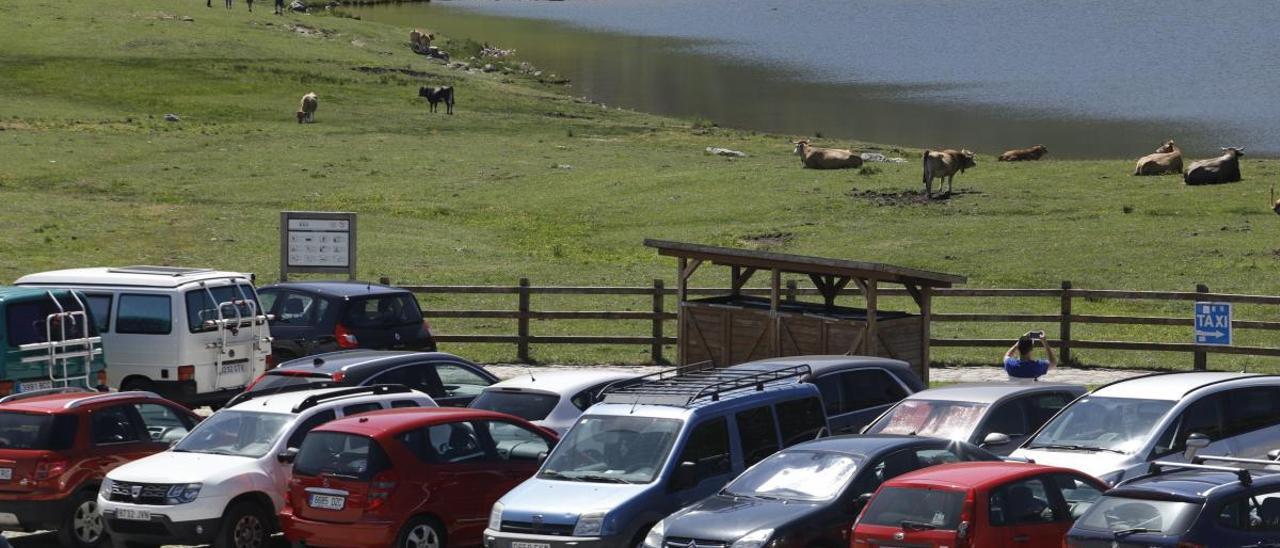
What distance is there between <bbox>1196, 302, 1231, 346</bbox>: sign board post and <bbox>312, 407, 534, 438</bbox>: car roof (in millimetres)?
13209

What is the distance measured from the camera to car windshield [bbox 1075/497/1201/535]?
1147 centimetres

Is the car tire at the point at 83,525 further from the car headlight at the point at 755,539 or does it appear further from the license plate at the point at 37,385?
the car headlight at the point at 755,539

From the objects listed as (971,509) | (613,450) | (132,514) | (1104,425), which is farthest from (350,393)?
(1104,425)

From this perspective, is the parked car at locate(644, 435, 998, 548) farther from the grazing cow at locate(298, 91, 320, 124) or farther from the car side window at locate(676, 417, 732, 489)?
the grazing cow at locate(298, 91, 320, 124)

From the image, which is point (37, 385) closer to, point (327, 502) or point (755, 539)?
point (327, 502)

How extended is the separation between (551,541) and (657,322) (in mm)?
15435

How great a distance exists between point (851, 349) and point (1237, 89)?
67.4 meters

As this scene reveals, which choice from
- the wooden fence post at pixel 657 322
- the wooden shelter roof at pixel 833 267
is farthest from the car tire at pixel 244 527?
the wooden fence post at pixel 657 322

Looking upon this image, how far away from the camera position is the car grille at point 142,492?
15.7 meters

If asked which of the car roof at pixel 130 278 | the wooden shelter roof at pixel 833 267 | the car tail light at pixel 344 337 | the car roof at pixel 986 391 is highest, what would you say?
the wooden shelter roof at pixel 833 267

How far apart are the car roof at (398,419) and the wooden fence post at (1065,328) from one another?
1452 cm

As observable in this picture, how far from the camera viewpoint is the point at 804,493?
545 inches

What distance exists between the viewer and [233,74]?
75312 millimetres

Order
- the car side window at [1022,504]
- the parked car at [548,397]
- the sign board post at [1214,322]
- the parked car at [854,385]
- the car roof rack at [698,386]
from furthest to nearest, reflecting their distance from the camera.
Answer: the sign board post at [1214,322]
the parked car at [548,397]
the parked car at [854,385]
the car roof rack at [698,386]
the car side window at [1022,504]
